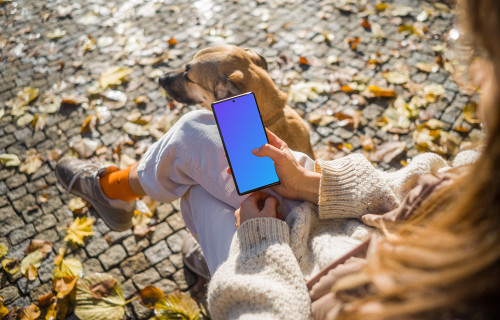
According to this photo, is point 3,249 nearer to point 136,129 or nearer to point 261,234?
point 136,129

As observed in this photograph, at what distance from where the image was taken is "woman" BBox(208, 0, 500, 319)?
2.90 ft

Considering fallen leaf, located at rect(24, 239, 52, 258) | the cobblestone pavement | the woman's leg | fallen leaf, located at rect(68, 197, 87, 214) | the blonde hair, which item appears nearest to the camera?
the blonde hair

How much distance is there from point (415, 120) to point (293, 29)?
7.12 feet

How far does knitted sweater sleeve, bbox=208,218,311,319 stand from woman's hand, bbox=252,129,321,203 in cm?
38

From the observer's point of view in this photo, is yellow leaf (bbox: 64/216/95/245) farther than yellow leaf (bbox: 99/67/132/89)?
No

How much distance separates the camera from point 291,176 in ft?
6.62

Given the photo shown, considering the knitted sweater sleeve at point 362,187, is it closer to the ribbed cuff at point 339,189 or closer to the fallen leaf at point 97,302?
the ribbed cuff at point 339,189

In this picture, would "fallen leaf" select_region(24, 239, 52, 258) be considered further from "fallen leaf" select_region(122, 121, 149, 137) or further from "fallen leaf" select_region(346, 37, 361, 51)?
"fallen leaf" select_region(346, 37, 361, 51)

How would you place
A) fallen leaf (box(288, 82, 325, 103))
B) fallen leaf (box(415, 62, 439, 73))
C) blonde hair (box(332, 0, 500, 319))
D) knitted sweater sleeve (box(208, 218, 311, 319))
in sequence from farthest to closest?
fallen leaf (box(415, 62, 439, 73)) → fallen leaf (box(288, 82, 325, 103)) → knitted sweater sleeve (box(208, 218, 311, 319)) → blonde hair (box(332, 0, 500, 319))

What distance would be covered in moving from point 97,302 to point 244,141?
185 cm

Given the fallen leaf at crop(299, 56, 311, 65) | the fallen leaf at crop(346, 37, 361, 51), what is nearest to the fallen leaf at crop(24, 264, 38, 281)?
the fallen leaf at crop(299, 56, 311, 65)

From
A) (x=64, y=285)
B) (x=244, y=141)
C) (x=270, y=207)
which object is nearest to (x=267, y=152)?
(x=244, y=141)

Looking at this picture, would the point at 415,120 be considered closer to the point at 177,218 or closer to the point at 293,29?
the point at 293,29

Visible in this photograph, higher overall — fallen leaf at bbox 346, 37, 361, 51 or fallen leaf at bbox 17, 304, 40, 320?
fallen leaf at bbox 346, 37, 361, 51
